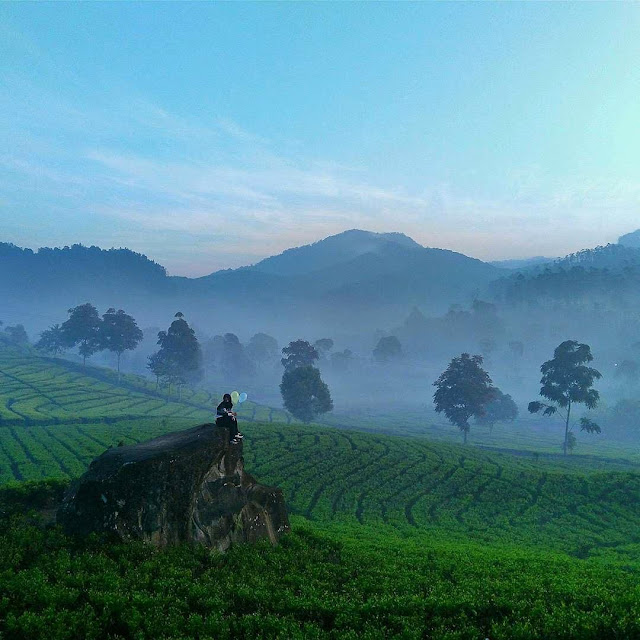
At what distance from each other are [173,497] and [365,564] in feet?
25.3

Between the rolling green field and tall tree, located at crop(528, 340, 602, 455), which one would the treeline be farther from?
tall tree, located at crop(528, 340, 602, 455)

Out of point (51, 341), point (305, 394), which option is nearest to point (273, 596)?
point (305, 394)

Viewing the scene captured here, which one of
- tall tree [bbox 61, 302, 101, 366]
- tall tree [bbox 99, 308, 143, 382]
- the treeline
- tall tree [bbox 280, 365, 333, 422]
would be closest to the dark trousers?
tall tree [bbox 280, 365, 333, 422]

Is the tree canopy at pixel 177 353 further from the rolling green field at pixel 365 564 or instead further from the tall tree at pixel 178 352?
the rolling green field at pixel 365 564

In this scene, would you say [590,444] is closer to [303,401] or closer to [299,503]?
[303,401]

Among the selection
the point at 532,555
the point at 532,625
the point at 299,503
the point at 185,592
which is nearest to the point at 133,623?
the point at 185,592

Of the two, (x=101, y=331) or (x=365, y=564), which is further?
(x=101, y=331)

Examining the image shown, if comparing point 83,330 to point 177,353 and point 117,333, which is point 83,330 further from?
point 177,353

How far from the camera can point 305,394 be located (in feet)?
281

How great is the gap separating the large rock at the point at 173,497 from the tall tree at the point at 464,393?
64600mm

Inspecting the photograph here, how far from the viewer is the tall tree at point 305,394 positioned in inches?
3378

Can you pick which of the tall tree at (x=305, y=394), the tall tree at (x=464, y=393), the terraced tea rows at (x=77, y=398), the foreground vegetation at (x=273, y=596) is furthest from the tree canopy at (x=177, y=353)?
the foreground vegetation at (x=273, y=596)

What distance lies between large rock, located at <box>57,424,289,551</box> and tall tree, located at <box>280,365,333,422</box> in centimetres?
6575

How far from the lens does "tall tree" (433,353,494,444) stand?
262ft
